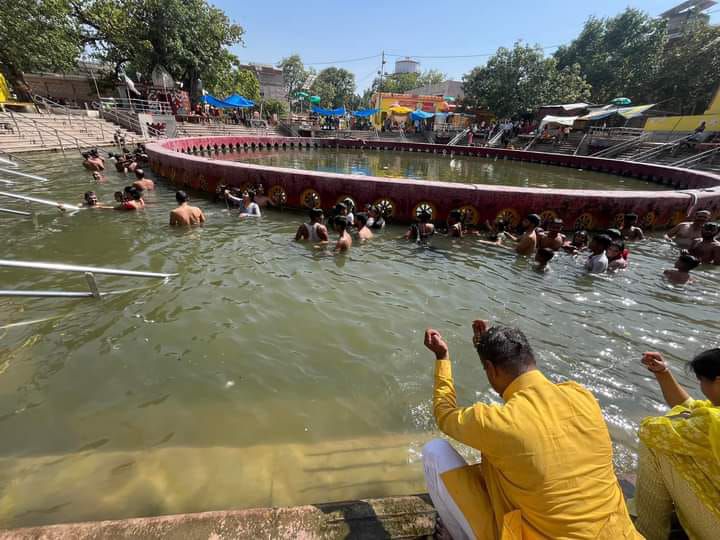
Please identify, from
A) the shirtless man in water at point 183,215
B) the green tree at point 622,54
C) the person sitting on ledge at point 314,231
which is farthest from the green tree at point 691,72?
the shirtless man in water at point 183,215

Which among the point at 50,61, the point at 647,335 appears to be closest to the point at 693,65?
the point at 647,335

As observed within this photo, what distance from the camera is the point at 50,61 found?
2514cm

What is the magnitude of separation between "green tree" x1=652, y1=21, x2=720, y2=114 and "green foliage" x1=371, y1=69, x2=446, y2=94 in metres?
66.5

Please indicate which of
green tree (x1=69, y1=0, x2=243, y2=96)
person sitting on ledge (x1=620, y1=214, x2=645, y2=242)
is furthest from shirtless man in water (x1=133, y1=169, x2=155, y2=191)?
green tree (x1=69, y1=0, x2=243, y2=96)

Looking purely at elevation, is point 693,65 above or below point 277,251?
above

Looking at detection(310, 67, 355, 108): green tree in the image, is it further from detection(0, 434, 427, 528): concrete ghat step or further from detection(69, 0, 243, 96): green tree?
detection(0, 434, 427, 528): concrete ghat step

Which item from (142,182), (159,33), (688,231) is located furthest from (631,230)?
(159,33)

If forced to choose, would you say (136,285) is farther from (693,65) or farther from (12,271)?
(693,65)

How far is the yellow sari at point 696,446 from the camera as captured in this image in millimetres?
1659

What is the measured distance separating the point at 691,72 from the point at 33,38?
56.0 meters

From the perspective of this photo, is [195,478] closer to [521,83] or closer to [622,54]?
[521,83]

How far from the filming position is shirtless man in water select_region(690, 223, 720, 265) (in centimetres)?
713

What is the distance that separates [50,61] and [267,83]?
45.0 meters

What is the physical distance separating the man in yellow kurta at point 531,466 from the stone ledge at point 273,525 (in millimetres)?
295
